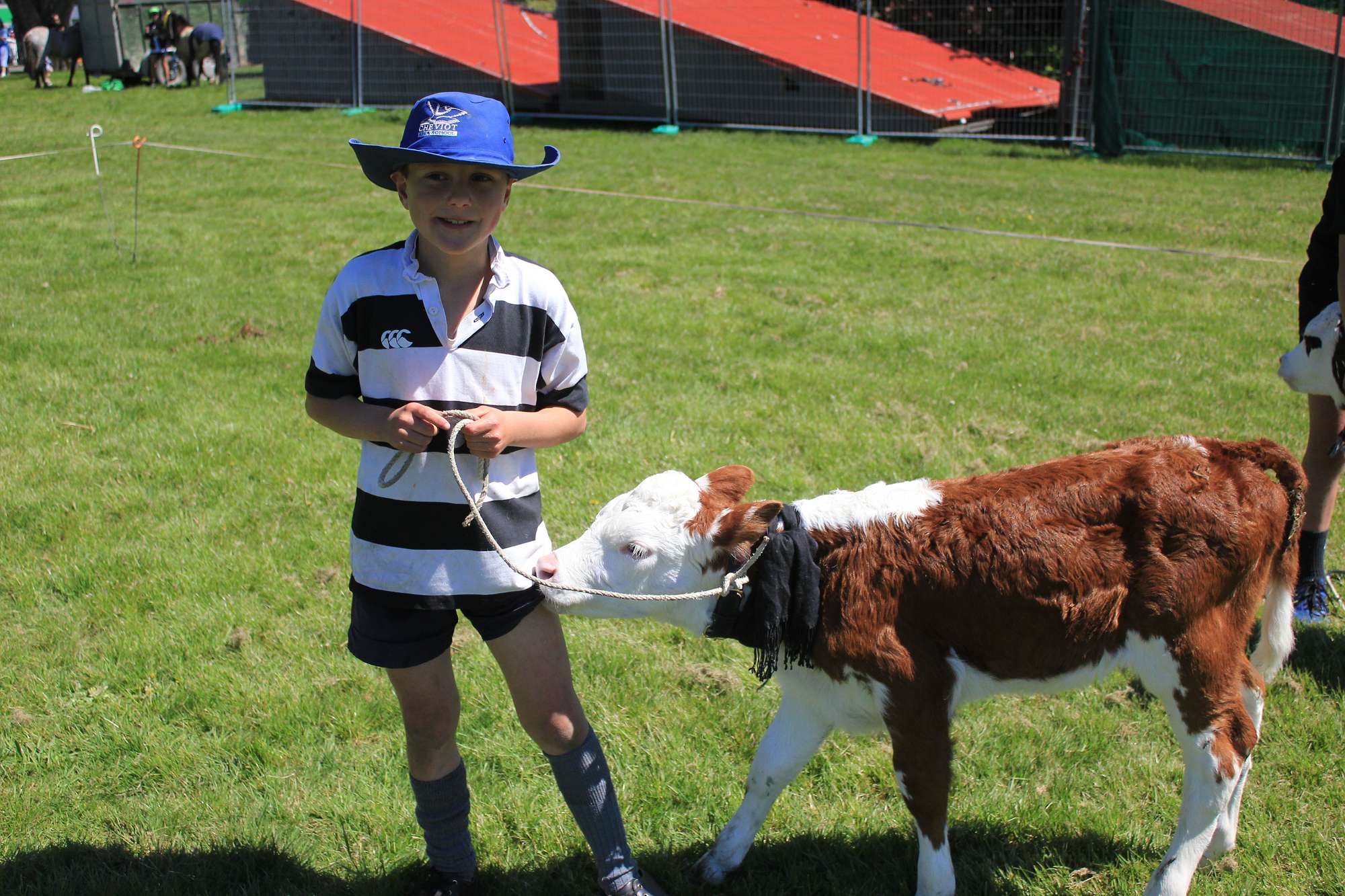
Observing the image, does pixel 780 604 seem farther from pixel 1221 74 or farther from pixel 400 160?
pixel 1221 74

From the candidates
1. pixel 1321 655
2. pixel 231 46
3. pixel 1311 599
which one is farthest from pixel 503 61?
pixel 1321 655

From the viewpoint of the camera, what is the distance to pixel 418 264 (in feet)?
8.68

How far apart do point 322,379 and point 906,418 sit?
4186 millimetres

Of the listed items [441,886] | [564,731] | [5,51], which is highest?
[5,51]

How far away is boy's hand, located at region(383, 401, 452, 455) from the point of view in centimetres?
246

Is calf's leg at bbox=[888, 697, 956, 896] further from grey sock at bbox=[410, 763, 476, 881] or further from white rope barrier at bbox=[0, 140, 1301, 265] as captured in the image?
white rope barrier at bbox=[0, 140, 1301, 265]

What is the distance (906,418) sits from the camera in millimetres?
6246

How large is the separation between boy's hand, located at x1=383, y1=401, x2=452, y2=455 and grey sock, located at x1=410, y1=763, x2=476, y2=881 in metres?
0.97

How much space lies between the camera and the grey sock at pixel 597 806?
114 inches

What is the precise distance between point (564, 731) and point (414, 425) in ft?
2.97

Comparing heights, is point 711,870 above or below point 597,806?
below

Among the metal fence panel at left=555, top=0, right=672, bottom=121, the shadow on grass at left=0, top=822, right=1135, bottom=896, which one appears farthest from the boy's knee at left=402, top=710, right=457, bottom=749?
the metal fence panel at left=555, top=0, right=672, bottom=121

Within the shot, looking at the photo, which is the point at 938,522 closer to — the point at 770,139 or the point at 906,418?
the point at 906,418

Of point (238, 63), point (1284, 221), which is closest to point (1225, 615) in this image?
point (1284, 221)
